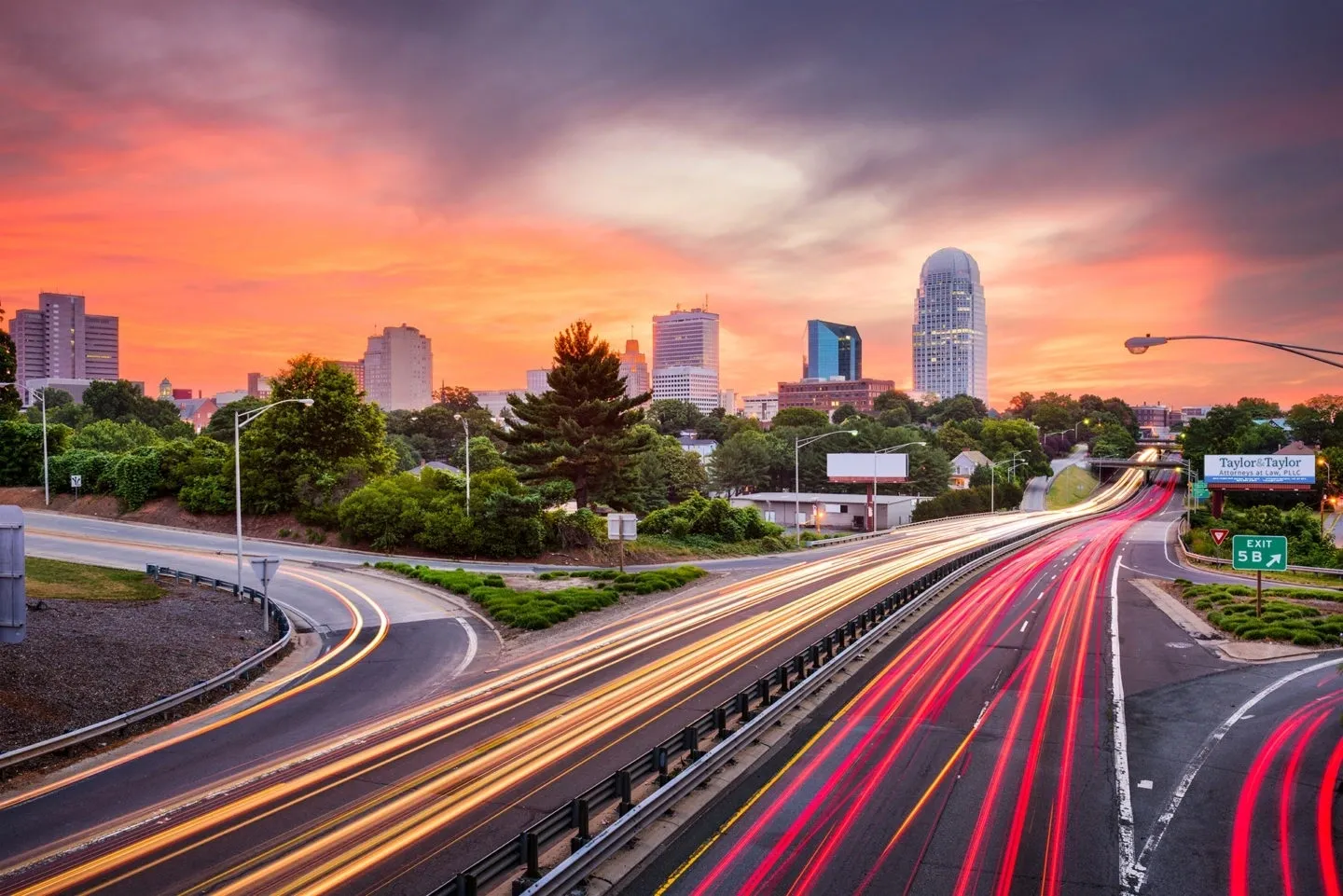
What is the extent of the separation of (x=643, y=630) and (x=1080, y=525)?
8009 centimetres

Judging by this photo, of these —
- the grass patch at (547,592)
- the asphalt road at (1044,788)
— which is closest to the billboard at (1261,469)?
the grass patch at (547,592)

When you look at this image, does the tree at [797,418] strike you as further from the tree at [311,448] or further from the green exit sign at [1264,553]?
the green exit sign at [1264,553]

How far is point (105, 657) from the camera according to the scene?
71.7 feet

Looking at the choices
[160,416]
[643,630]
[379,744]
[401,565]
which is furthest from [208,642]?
[160,416]

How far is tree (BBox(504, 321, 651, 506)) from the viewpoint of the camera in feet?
187

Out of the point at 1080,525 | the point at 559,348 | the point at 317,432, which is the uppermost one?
the point at 559,348

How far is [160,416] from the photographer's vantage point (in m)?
148

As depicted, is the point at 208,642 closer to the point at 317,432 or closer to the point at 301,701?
the point at 301,701

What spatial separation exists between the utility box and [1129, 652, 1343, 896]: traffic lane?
2011 centimetres

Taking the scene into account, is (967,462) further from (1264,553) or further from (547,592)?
(547,592)

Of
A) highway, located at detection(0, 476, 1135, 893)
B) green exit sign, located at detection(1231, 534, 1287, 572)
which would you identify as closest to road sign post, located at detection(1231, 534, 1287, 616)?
green exit sign, located at detection(1231, 534, 1287, 572)

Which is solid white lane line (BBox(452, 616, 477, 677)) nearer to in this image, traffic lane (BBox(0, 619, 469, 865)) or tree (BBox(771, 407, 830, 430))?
traffic lane (BBox(0, 619, 469, 865))

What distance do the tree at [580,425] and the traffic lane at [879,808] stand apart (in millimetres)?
37983

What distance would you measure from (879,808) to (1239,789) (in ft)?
23.4
